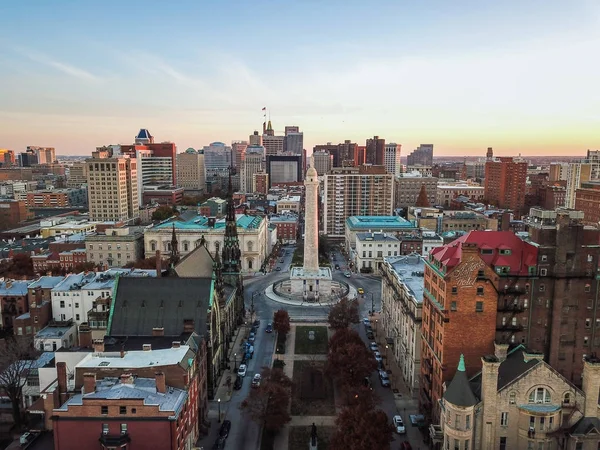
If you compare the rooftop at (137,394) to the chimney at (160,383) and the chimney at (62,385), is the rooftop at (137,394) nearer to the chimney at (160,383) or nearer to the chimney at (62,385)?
the chimney at (160,383)

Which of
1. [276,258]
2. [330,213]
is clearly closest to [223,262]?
[276,258]

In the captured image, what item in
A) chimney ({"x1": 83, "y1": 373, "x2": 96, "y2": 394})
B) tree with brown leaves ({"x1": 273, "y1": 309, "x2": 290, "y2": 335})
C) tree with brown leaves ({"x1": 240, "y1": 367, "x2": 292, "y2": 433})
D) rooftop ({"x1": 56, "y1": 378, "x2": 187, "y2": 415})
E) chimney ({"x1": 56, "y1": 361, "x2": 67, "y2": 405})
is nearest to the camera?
rooftop ({"x1": 56, "y1": 378, "x2": 187, "y2": 415})

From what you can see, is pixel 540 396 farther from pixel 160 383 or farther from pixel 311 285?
pixel 311 285

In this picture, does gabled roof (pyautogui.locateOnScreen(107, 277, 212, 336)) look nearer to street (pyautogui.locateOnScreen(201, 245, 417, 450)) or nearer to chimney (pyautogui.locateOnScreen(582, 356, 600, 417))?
street (pyautogui.locateOnScreen(201, 245, 417, 450))

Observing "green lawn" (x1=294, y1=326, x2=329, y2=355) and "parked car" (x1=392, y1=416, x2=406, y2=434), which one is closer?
"parked car" (x1=392, y1=416, x2=406, y2=434)

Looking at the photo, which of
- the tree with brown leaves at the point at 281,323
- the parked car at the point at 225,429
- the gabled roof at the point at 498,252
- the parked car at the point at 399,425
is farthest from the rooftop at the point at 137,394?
the tree with brown leaves at the point at 281,323

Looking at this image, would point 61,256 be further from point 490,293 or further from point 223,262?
point 490,293

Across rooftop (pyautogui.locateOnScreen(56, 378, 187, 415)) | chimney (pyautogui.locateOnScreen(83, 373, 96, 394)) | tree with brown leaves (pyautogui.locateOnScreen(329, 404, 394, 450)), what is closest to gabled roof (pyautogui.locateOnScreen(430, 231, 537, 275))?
tree with brown leaves (pyautogui.locateOnScreen(329, 404, 394, 450))
